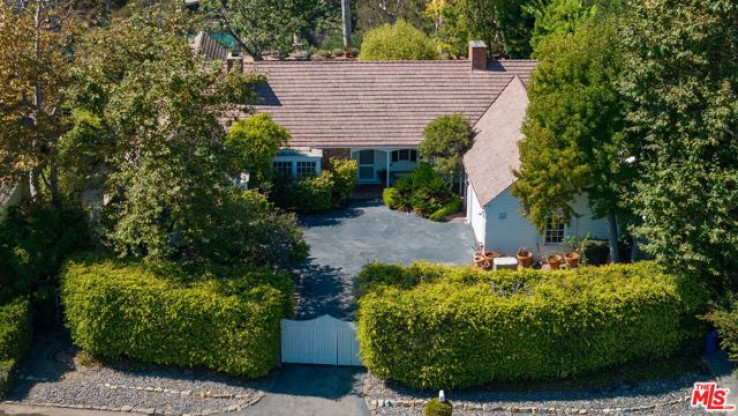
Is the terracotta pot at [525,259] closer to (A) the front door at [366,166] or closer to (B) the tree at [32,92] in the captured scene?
(A) the front door at [366,166]

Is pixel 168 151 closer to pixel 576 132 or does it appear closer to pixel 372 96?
pixel 576 132

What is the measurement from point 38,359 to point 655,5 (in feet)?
65.9

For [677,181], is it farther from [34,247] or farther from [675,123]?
[34,247]

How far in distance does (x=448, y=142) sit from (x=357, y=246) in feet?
19.6

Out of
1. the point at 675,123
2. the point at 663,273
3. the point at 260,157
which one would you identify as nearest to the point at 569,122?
the point at 675,123

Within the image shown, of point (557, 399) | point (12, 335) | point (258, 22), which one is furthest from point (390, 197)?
point (258, 22)

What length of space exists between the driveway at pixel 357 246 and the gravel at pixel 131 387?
12.7ft

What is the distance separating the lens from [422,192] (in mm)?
35406

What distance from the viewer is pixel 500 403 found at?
76.6 ft

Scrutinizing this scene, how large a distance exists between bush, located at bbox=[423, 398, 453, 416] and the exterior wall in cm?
951

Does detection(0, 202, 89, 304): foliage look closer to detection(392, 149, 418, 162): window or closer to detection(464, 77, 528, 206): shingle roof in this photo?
detection(464, 77, 528, 206): shingle roof

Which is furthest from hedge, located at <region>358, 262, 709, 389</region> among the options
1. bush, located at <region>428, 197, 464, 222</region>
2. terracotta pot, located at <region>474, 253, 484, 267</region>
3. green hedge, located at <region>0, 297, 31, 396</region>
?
bush, located at <region>428, 197, 464, 222</region>

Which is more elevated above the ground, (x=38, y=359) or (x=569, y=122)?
(x=569, y=122)

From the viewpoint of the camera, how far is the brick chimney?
38.9 m
